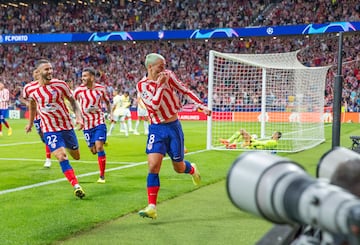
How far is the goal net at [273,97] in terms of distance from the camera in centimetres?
1606

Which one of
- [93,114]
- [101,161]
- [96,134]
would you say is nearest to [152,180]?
[101,161]

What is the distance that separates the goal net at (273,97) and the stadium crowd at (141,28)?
15044 mm

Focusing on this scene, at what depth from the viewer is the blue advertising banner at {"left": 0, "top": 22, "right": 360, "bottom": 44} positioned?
34312 millimetres

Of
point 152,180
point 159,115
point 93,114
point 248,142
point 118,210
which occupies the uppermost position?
point 159,115

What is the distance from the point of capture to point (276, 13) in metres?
39.7

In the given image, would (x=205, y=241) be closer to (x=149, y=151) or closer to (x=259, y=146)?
(x=149, y=151)

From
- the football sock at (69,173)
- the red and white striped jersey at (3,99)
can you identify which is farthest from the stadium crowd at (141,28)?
the football sock at (69,173)

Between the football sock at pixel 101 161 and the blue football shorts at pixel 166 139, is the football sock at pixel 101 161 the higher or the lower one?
the lower one

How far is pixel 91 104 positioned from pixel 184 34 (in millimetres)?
31111

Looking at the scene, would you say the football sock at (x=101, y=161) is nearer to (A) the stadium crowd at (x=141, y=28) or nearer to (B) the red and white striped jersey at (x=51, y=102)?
(B) the red and white striped jersey at (x=51, y=102)

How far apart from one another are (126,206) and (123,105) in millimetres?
15080

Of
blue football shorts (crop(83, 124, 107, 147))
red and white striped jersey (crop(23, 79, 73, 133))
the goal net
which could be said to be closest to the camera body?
red and white striped jersey (crop(23, 79, 73, 133))

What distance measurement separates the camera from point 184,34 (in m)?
40.1

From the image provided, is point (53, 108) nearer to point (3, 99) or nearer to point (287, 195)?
point (287, 195)
